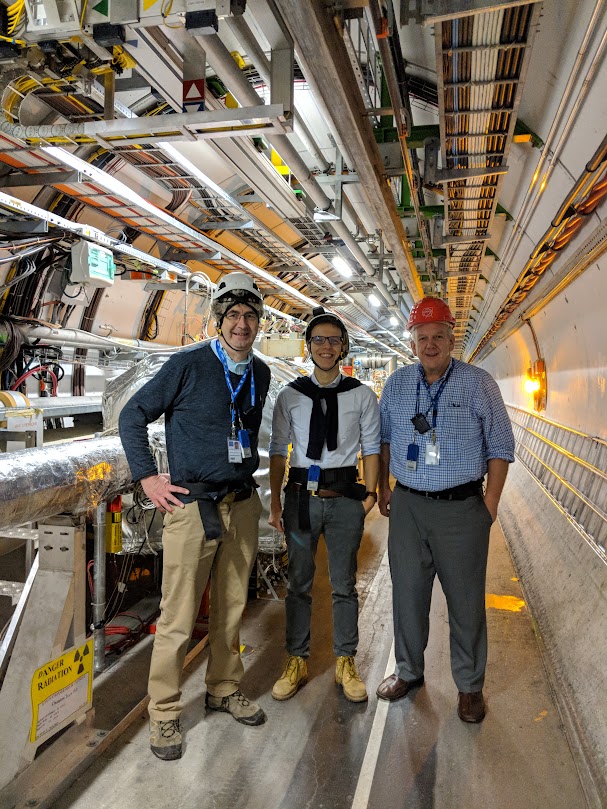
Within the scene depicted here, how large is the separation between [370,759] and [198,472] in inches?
52.7

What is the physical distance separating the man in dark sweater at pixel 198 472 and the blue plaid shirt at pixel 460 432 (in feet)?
2.47

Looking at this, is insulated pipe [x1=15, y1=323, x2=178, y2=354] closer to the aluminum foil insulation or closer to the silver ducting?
the aluminum foil insulation

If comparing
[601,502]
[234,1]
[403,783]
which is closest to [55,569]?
[403,783]

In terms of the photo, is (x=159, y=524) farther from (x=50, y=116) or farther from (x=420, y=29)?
(x=420, y=29)

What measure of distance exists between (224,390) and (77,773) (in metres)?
1.56

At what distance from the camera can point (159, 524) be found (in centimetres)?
347

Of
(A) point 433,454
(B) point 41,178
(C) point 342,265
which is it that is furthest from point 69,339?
(A) point 433,454

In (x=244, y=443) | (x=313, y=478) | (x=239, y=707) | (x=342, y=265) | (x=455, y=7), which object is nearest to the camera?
(x=455, y=7)

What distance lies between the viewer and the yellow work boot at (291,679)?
2826 millimetres

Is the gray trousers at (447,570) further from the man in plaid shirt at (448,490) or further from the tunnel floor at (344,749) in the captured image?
the tunnel floor at (344,749)

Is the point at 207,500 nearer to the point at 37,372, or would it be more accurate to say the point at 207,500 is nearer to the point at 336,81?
the point at 336,81

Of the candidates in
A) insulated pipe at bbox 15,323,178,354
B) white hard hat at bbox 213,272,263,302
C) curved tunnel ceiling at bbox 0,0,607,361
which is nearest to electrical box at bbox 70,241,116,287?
curved tunnel ceiling at bbox 0,0,607,361

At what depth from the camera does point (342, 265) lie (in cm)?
622

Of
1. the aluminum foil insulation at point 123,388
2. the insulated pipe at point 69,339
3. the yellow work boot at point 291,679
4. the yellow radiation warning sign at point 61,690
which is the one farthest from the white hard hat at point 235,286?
the insulated pipe at point 69,339
